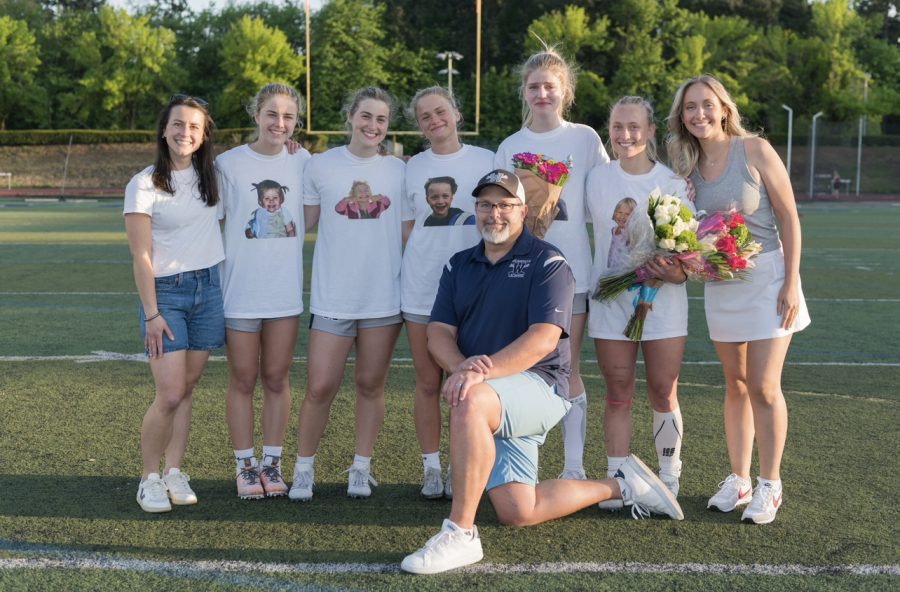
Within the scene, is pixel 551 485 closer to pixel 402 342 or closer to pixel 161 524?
pixel 161 524

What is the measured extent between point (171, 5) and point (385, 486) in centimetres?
6777

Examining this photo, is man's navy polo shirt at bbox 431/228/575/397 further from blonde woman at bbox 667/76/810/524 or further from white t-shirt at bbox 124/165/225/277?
white t-shirt at bbox 124/165/225/277

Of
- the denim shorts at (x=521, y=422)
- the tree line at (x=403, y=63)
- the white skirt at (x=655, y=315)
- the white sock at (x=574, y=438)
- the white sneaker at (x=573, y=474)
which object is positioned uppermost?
the tree line at (x=403, y=63)

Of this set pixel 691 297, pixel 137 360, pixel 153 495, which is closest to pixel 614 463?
pixel 153 495

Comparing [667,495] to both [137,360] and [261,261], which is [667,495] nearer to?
[261,261]

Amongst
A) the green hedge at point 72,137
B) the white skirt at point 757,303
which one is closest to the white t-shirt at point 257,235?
the white skirt at point 757,303

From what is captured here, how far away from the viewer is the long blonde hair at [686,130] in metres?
4.13

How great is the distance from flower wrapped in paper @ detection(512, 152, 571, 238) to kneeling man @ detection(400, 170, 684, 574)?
0.20 meters

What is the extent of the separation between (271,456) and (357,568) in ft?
3.46

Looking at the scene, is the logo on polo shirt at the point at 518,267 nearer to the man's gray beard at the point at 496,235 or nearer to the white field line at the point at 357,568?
the man's gray beard at the point at 496,235

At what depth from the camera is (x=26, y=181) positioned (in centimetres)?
4297

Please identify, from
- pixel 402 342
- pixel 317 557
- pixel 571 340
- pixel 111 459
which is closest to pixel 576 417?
pixel 571 340

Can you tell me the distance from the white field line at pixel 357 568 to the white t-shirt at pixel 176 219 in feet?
3.89

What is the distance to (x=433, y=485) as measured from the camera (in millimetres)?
4371
